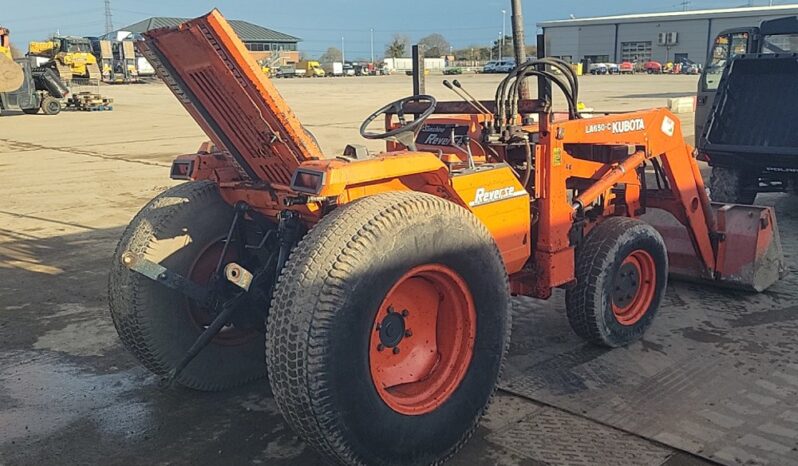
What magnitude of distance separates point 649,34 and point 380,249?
275 feet

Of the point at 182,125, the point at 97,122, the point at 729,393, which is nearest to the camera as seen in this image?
the point at 729,393

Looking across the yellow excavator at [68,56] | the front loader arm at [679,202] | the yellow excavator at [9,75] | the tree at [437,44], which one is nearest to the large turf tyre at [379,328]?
the front loader arm at [679,202]

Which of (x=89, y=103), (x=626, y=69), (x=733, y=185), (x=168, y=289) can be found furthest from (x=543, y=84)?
(x=626, y=69)

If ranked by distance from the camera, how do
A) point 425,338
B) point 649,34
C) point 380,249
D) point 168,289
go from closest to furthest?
point 380,249 < point 425,338 < point 168,289 < point 649,34

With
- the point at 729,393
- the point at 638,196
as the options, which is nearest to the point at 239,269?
the point at 729,393

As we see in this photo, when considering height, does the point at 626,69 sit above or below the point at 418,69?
above

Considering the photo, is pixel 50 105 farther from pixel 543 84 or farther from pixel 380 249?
pixel 380 249

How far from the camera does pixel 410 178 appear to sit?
12.0 feet

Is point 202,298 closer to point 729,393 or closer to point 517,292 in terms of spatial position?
point 517,292

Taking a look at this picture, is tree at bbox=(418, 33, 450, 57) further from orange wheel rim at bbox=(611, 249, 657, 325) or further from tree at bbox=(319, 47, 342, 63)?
orange wheel rim at bbox=(611, 249, 657, 325)

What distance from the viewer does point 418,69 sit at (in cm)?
474

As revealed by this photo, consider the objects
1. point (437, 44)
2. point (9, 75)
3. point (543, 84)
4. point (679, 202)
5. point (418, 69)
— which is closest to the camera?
point (543, 84)

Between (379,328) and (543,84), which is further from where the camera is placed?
(543,84)

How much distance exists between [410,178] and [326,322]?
42.1 inches
